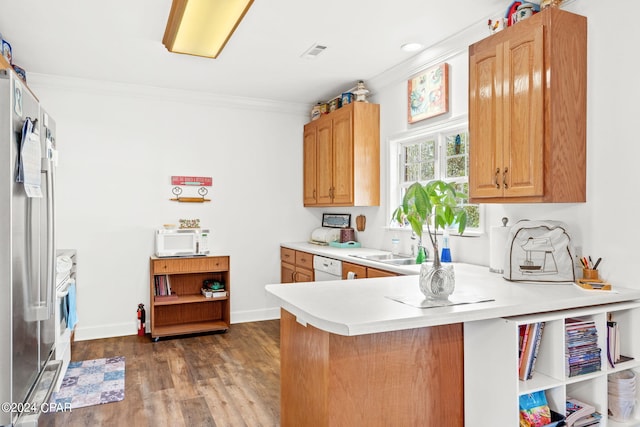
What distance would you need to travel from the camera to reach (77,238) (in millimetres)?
4406

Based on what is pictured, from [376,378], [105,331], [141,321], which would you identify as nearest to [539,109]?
[376,378]

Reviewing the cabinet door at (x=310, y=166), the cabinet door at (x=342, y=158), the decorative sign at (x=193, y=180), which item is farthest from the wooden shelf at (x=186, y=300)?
the cabinet door at (x=342, y=158)

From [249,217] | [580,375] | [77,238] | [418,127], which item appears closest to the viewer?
[580,375]

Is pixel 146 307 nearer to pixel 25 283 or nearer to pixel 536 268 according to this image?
pixel 25 283

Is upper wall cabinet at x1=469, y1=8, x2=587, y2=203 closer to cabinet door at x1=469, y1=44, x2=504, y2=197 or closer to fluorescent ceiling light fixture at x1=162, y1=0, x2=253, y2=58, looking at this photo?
cabinet door at x1=469, y1=44, x2=504, y2=197

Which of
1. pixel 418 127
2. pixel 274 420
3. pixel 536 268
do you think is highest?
pixel 418 127

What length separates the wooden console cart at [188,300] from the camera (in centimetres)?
442

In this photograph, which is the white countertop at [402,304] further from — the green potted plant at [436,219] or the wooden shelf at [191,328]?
the wooden shelf at [191,328]

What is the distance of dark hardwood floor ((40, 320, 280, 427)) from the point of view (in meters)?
2.72

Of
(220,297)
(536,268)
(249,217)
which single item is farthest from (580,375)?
(249,217)

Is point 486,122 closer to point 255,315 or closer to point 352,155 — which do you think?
point 352,155

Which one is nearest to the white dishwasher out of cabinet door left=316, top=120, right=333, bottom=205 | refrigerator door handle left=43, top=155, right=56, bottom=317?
cabinet door left=316, top=120, right=333, bottom=205

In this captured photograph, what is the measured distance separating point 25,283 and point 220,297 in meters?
2.97

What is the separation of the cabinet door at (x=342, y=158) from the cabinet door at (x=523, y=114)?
1948mm
